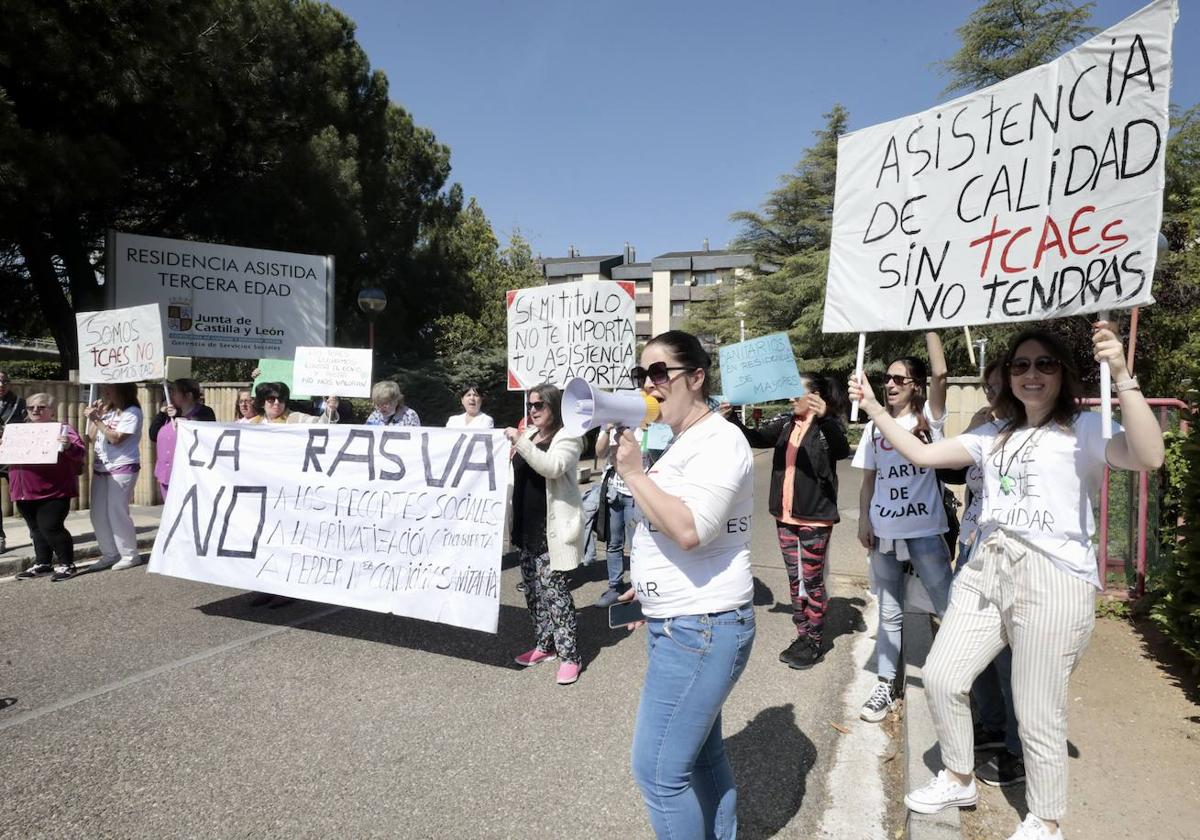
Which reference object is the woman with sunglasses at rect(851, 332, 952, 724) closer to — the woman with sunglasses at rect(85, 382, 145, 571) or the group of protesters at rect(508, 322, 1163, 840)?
the group of protesters at rect(508, 322, 1163, 840)

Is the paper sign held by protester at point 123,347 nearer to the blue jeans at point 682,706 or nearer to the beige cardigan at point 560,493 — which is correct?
the beige cardigan at point 560,493

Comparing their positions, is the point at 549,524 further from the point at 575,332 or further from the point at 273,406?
the point at 273,406

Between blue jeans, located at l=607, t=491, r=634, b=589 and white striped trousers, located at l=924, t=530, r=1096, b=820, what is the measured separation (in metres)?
3.52

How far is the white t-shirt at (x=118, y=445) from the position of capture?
6832 mm

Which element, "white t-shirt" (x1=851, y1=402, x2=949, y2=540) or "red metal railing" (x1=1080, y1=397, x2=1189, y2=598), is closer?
"white t-shirt" (x1=851, y1=402, x2=949, y2=540)

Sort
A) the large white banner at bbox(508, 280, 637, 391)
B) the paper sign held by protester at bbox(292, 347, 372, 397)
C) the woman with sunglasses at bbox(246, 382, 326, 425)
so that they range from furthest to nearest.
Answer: the paper sign held by protester at bbox(292, 347, 372, 397)
the large white banner at bbox(508, 280, 637, 391)
the woman with sunglasses at bbox(246, 382, 326, 425)

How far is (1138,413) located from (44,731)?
4.71 meters

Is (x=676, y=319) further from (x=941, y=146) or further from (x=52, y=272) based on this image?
(x=941, y=146)

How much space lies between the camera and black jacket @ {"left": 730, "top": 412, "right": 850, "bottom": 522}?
15.2 feet

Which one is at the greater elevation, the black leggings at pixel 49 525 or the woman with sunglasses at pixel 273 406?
the woman with sunglasses at pixel 273 406

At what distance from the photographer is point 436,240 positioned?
2292 centimetres

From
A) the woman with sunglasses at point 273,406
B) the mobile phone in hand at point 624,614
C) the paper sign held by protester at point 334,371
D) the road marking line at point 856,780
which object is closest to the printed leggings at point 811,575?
the road marking line at point 856,780

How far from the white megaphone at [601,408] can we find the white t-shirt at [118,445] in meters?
6.34

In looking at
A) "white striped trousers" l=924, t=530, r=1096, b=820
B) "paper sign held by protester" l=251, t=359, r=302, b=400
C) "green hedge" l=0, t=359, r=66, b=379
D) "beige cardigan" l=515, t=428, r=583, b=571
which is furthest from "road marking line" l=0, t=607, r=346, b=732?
"green hedge" l=0, t=359, r=66, b=379
